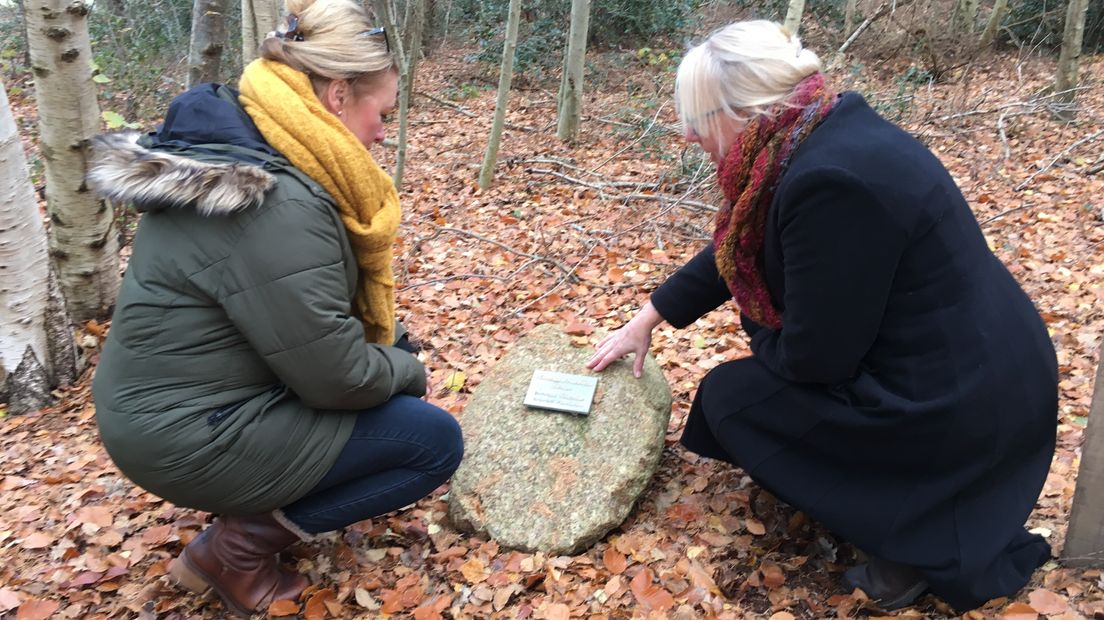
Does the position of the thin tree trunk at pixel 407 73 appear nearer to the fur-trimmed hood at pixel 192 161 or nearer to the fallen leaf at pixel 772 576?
the fur-trimmed hood at pixel 192 161

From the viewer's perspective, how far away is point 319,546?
9.02 ft

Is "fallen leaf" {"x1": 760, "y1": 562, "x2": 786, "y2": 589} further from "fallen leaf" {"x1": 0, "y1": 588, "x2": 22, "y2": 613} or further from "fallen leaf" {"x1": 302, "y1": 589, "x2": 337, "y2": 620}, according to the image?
"fallen leaf" {"x1": 0, "y1": 588, "x2": 22, "y2": 613}

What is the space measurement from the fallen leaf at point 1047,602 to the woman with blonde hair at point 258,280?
202cm

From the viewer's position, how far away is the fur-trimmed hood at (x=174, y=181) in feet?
6.07

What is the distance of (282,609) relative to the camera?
2410mm

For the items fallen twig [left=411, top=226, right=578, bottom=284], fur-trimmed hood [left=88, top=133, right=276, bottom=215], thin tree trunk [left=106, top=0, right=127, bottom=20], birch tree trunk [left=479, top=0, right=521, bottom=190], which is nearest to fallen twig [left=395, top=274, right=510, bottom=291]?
fallen twig [left=411, top=226, right=578, bottom=284]

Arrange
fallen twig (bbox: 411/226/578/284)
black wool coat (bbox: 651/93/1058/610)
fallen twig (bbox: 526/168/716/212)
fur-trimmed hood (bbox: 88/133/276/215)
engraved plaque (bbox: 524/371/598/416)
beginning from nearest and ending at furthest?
1. fur-trimmed hood (bbox: 88/133/276/215)
2. black wool coat (bbox: 651/93/1058/610)
3. engraved plaque (bbox: 524/371/598/416)
4. fallen twig (bbox: 411/226/578/284)
5. fallen twig (bbox: 526/168/716/212)

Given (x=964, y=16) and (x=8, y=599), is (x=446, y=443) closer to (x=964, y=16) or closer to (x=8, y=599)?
(x=8, y=599)

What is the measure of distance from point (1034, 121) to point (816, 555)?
6.46m

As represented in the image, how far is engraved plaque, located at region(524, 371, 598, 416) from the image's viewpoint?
2971mm

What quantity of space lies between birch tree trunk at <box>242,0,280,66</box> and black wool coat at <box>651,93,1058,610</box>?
502cm

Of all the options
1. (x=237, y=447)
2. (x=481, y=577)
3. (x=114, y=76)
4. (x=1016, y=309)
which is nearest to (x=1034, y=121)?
(x=1016, y=309)

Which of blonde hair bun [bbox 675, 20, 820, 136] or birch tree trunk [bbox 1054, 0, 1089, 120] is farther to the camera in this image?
birch tree trunk [bbox 1054, 0, 1089, 120]

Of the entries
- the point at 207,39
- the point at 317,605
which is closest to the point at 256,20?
the point at 207,39
